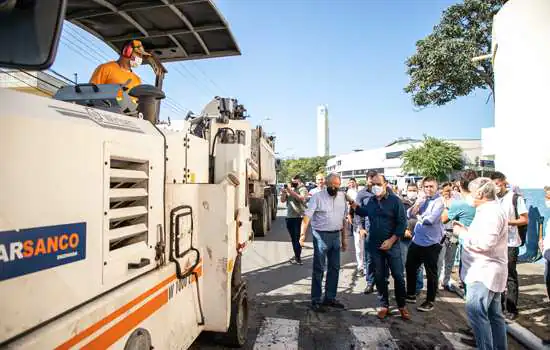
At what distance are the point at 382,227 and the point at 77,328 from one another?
3.99m

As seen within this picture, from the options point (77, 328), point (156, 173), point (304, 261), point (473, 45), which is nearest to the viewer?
point (77, 328)

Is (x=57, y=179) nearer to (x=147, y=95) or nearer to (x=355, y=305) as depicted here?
(x=147, y=95)

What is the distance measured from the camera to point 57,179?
1.54 meters

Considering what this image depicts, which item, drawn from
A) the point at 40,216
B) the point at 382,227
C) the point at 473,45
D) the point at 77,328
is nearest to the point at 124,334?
the point at 77,328

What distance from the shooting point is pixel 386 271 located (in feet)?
16.2

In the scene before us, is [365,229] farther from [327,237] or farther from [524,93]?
[524,93]

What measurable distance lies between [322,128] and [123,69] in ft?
575

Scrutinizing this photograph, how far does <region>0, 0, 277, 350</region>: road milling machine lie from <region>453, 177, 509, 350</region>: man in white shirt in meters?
2.09

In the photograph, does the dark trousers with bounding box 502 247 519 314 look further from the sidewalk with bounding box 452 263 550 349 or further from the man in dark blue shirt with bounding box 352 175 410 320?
the man in dark blue shirt with bounding box 352 175 410 320

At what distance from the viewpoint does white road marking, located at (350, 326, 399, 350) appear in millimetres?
3873

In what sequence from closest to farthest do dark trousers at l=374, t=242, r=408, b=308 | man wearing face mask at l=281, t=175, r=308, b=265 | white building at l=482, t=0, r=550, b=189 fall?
dark trousers at l=374, t=242, r=408, b=308, man wearing face mask at l=281, t=175, r=308, b=265, white building at l=482, t=0, r=550, b=189

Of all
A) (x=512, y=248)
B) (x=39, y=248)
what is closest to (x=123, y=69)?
(x=39, y=248)

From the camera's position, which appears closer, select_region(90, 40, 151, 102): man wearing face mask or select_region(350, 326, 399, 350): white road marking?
select_region(90, 40, 151, 102): man wearing face mask

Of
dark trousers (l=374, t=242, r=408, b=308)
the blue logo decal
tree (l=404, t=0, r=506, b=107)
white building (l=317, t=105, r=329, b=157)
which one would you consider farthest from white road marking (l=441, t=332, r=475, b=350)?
white building (l=317, t=105, r=329, b=157)
